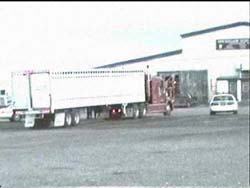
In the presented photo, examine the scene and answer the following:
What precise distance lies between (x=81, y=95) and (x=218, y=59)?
45951 millimetres

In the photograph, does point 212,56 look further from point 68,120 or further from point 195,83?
point 68,120

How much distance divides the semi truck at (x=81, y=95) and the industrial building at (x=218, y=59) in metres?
33.0

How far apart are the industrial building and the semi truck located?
32972 mm

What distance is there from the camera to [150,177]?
11969mm

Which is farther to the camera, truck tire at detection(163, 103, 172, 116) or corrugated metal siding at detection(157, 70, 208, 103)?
corrugated metal siding at detection(157, 70, 208, 103)

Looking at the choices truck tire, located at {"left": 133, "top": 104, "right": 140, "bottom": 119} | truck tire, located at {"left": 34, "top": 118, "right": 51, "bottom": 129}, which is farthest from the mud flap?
truck tire, located at {"left": 133, "top": 104, "right": 140, "bottom": 119}

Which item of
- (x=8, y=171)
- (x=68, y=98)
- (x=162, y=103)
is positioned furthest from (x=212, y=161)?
(x=162, y=103)

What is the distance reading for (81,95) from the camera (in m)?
36.6

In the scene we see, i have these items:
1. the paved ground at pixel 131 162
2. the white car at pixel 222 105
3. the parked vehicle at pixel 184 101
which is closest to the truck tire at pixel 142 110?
the white car at pixel 222 105

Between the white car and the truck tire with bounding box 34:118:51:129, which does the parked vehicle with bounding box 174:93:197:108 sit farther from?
the truck tire with bounding box 34:118:51:129

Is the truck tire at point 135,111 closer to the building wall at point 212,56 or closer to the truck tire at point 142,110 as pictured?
the truck tire at point 142,110

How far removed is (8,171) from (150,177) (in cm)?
271

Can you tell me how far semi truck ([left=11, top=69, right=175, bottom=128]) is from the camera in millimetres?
33656

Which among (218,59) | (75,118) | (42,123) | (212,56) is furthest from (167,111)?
(218,59)
